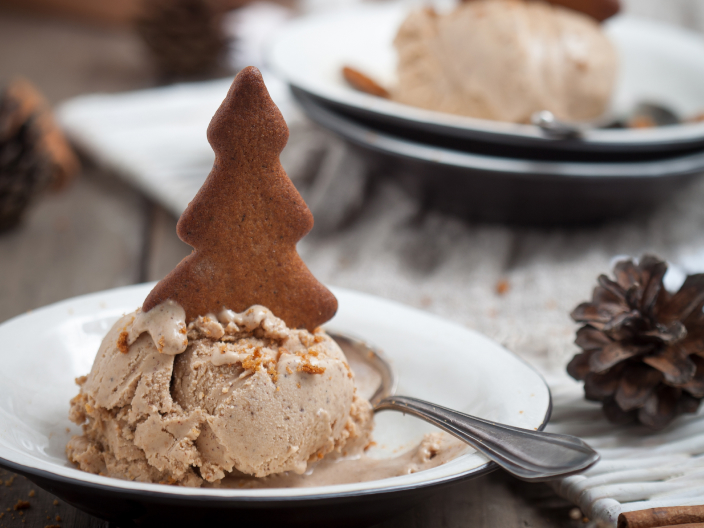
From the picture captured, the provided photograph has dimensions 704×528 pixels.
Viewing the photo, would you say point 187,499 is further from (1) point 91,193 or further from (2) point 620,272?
(1) point 91,193

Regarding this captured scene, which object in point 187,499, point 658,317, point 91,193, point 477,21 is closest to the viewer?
point 187,499

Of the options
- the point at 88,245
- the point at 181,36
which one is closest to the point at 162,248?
the point at 88,245

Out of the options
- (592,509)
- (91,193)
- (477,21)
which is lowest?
(592,509)

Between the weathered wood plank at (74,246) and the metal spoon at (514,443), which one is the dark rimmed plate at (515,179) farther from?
→ the metal spoon at (514,443)

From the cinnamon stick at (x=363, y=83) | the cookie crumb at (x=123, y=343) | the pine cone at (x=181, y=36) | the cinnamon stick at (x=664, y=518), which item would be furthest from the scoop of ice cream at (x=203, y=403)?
the pine cone at (x=181, y=36)

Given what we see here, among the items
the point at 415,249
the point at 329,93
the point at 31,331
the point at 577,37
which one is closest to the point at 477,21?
the point at 577,37

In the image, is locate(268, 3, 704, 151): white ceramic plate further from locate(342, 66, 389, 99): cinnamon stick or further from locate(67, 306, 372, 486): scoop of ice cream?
locate(67, 306, 372, 486): scoop of ice cream

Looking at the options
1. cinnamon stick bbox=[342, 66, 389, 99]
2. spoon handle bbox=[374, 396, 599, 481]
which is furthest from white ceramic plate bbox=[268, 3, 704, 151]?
spoon handle bbox=[374, 396, 599, 481]
